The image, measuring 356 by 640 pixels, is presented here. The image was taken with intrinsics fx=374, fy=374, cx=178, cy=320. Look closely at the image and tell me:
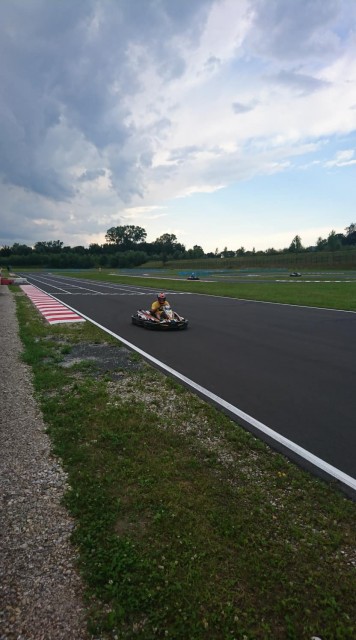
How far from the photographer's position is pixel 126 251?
13875 cm

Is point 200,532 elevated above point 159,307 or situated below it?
below

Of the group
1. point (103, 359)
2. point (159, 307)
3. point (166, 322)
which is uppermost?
point (159, 307)

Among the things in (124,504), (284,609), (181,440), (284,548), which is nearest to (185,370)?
(181,440)

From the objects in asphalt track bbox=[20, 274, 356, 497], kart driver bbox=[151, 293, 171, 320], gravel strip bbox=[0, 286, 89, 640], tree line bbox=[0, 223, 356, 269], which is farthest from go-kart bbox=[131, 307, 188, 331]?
tree line bbox=[0, 223, 356, 269]

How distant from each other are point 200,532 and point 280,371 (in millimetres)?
4574

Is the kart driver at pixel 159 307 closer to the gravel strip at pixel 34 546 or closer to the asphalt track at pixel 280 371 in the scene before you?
the asphalt track at pixel 280 371

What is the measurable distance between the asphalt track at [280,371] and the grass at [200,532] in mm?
484

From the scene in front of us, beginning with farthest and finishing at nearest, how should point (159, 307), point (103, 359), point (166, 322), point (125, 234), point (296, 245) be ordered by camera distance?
point (125, 234) < point (296, 245) < point (159, 307) < point (166, 322) < point (103, 359)

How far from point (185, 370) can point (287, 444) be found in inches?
126

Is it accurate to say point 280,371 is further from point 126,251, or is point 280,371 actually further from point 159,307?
point 126,251

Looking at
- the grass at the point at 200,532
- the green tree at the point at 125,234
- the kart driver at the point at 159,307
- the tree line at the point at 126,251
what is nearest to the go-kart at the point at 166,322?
the kart driver at the point at 159,307

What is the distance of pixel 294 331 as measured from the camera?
1112 cm

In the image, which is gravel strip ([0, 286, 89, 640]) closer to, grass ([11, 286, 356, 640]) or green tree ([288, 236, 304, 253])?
grass ([11, 286, 356, 640])

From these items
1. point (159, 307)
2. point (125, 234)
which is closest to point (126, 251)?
point (125, 234)
